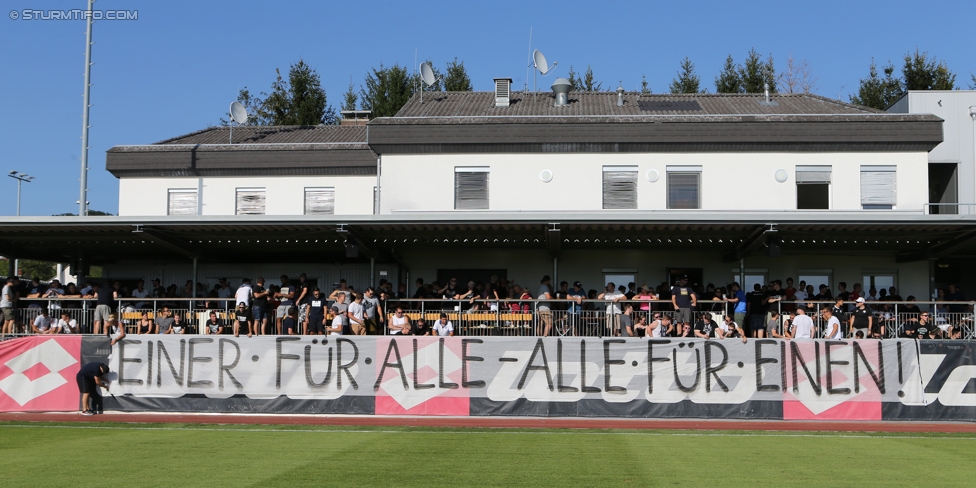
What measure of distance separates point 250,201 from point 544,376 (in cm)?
1376

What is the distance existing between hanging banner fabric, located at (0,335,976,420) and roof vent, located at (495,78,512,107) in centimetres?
1311

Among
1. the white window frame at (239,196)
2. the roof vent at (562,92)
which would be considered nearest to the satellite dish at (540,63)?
the roof vent at (562,92)

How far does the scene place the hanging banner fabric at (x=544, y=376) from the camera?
1903 centimetres

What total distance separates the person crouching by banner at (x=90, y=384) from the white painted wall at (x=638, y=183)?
30.5 feet

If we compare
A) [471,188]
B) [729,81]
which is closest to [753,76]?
[729,81]

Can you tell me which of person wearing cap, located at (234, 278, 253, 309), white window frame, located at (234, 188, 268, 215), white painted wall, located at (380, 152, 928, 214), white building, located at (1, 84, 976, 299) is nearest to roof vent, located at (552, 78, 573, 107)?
white building, located at (1, 84, 976, 299)

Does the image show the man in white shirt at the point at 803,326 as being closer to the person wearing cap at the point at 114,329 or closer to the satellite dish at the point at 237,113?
the person wearing cap at the point at 114,329

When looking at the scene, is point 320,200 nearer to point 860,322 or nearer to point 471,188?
point 471,188

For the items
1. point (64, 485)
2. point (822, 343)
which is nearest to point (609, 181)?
point (822, 343)

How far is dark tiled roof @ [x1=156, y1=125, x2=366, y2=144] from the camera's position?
3149 cm

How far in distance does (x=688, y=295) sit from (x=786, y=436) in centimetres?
428

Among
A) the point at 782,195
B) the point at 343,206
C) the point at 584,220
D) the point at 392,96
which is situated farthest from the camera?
the point at 392,96

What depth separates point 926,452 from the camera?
14414 millimetres

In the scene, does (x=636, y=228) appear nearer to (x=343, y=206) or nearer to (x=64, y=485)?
(x=343, y=206)
